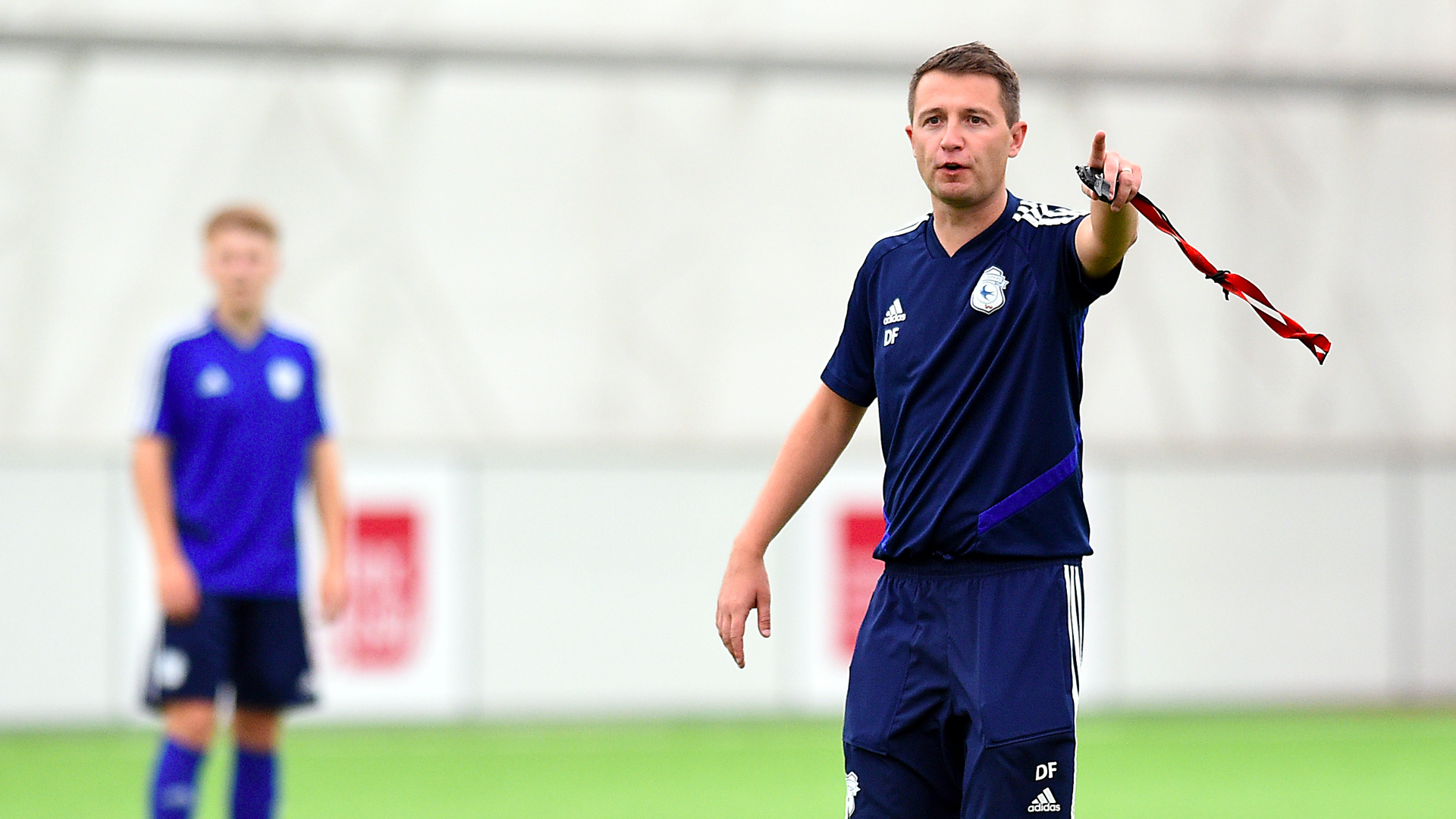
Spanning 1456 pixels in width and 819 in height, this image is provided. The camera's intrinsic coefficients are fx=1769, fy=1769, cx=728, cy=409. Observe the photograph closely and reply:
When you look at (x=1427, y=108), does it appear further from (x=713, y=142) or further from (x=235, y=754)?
(x=235, y=754)

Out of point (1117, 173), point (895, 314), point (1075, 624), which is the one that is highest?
point (1117, 173)

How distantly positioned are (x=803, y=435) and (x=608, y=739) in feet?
19.5

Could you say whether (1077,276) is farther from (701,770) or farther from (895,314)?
(701,770)

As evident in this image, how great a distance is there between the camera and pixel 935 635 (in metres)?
2.88

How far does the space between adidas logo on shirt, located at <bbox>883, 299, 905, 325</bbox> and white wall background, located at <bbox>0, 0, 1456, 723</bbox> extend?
6.31 m

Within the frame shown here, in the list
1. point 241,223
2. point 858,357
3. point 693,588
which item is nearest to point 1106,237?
point 858,357

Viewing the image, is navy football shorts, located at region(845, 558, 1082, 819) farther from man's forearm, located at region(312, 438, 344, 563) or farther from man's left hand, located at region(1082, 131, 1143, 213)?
man's forearm, located at region(312, 438, 344, 563)

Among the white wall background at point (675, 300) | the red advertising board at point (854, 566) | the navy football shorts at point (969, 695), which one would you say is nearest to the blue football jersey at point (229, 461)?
the navy football shorts at point (969, 695)

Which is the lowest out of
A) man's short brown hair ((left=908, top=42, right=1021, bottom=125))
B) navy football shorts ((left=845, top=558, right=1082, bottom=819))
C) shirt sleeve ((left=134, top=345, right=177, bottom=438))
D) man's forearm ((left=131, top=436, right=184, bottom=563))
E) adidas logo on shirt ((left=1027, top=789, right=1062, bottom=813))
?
adidas logo on shirt ((left=1027, top=789, right=1062, bottom=813))

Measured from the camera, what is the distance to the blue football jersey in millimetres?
4844

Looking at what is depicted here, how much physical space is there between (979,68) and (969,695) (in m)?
1.01

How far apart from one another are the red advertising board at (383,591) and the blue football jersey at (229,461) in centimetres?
397

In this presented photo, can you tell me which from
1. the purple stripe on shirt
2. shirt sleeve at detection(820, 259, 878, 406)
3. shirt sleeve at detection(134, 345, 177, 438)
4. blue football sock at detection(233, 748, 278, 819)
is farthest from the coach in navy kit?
shirt sleeve at detection(134, 345, 177, 438)

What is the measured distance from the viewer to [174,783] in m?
4.69
